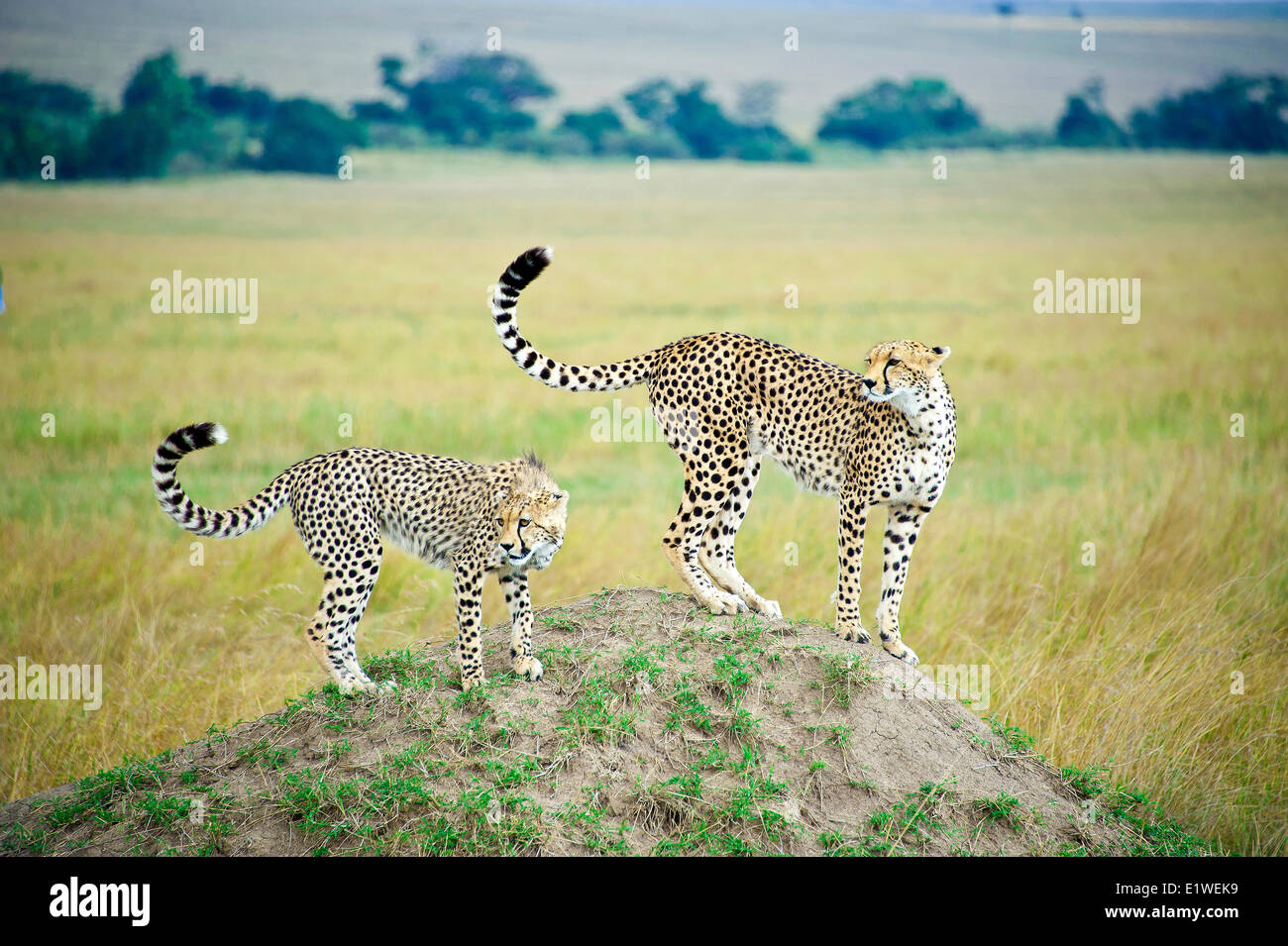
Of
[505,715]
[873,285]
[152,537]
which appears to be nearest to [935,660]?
[505,715]

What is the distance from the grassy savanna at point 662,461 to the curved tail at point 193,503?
2424mm

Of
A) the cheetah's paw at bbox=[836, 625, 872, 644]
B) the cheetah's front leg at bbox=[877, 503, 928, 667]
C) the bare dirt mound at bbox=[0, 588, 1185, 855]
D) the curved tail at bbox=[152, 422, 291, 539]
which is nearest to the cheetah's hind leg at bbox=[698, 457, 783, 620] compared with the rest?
the bare dirt mound at bbox=[0, 588, 1185, 855]

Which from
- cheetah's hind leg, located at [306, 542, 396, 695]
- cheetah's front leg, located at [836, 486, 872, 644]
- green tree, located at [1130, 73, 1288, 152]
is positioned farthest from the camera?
green tree, located at [1130, 73, 1288, 152]

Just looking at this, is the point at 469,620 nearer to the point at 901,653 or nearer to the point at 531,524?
the point at 531,524

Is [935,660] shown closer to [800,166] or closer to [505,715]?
[505,715]

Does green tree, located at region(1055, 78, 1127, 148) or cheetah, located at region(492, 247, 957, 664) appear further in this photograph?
green tree, located at region(1055, 78, 1127, 148)

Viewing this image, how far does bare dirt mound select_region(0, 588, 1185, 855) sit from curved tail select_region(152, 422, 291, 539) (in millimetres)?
1006

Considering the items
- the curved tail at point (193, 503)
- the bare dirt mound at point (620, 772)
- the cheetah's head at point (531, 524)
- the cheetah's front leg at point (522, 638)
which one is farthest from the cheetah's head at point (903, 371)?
the curved tail at point (193, 503)

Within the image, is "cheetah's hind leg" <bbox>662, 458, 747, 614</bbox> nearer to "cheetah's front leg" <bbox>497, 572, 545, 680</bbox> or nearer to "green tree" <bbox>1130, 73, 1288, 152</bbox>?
"cheetah's front leg" <bbox>497, 572, 545, 680</bbox>

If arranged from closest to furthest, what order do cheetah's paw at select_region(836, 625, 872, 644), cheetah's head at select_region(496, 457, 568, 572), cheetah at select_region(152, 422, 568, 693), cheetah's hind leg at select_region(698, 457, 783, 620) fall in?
cheetah's head at select_region(496, 457, 568, 572) → cheetah at select_region(152, 422, 568, 693) → cheetah's paw at select_region(836, 625, 872, 644) → cheetah's hind leg at select_region(698, 457, 783, 620)

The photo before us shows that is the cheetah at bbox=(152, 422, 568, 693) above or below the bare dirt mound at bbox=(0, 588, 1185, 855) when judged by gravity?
above

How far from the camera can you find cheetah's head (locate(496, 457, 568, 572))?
235 inches

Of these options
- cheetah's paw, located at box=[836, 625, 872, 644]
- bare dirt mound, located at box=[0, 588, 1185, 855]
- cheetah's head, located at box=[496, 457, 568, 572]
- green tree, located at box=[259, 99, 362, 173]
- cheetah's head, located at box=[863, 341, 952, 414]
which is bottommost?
bare dirt mound, located at box=[0, 588, 1185, 855]

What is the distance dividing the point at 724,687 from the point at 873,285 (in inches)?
1090
